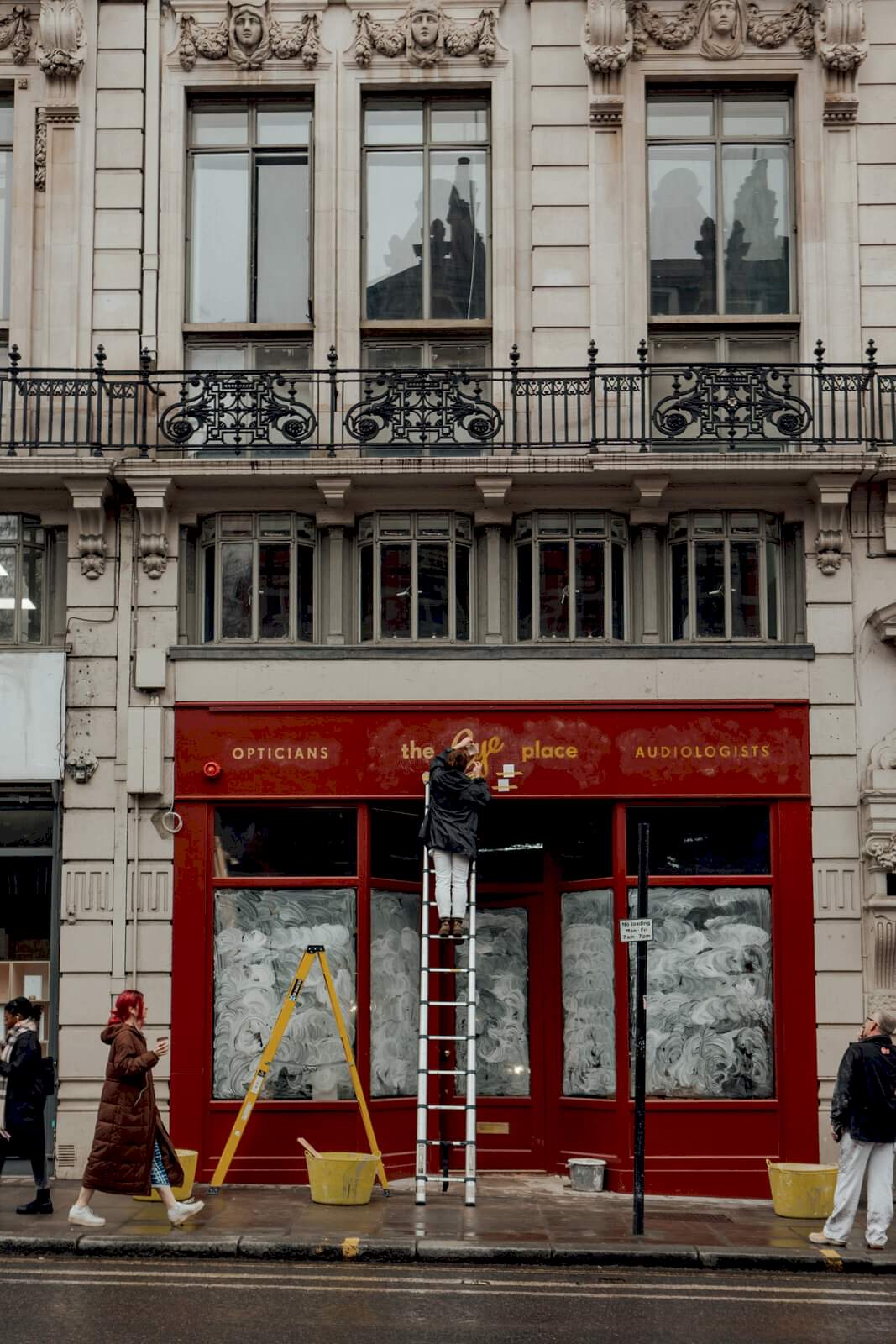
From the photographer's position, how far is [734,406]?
695 inches

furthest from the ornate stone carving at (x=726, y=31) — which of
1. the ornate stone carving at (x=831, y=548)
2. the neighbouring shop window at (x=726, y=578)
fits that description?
the ornate stone carving at (x=831, y=548)

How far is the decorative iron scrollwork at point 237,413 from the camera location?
17.7m

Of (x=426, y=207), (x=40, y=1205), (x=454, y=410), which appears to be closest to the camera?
(x=40, y=1205)

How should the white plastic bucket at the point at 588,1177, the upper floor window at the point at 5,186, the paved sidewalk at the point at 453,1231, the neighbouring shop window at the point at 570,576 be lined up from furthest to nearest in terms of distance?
the upper floor window at the point at 5,186
the neighbouring shop window at the point at 570,576
the white plastic bucket at the point at 588,1177
the paved sidewalk at the point at 453,1231

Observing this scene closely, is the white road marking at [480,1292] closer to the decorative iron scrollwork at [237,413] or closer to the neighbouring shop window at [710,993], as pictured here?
the neighbouring shop window at [710,993]

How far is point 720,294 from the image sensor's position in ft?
59.9

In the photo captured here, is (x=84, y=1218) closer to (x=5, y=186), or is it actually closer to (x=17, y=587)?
(x=17, y=587)

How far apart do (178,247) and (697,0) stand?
577 centimetres

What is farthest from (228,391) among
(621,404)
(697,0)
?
(697,0)

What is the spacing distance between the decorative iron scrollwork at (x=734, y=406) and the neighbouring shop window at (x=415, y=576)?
88.9 inches

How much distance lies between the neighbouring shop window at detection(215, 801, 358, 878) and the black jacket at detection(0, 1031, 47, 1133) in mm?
2869

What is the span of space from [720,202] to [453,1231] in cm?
1040

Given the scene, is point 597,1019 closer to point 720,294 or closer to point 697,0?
point 720,294

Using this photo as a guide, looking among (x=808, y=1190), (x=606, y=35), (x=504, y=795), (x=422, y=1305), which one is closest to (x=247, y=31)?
(x=606, y=35)
